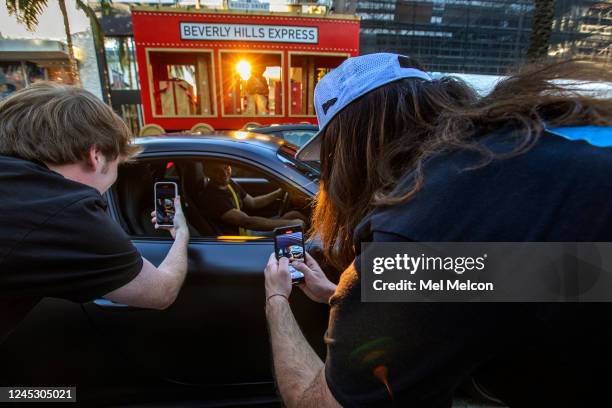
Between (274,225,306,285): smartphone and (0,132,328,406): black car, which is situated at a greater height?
(274,225,306,285): smartphone

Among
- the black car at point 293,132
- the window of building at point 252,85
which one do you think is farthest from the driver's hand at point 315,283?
the window of building at point 252,85

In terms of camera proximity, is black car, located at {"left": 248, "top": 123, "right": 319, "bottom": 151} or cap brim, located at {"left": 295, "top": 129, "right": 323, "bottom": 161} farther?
black car, located at {"left": 248, "top": 123, "right": 319, "bottom": 151}

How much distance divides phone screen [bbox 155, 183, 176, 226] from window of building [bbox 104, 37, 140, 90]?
15099mm

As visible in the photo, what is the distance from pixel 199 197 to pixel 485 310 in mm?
2235

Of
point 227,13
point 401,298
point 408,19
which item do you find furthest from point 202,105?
point 408,19

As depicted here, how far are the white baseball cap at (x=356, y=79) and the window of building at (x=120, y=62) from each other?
52.1ft

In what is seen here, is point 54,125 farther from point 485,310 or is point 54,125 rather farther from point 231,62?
point 231,62

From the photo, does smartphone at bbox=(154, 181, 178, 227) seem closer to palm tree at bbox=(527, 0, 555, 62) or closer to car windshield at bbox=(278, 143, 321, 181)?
car windshield at bbox=(278, 143, 321, 181)

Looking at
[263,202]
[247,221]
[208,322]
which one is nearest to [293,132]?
[263,202]

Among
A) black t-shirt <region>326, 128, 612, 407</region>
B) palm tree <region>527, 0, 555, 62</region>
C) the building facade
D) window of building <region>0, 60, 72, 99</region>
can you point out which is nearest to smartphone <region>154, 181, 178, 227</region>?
black t-shirt <region>326, 128, 612, 407</region>

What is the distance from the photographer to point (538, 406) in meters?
0.79

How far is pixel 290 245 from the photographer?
1.40 meters

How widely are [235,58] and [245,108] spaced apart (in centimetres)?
118

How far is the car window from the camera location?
190cm
